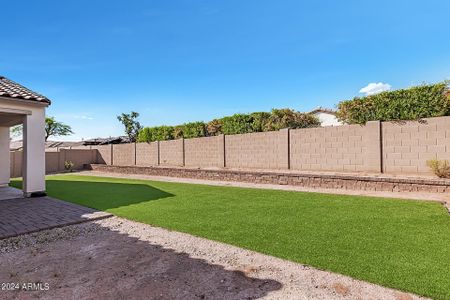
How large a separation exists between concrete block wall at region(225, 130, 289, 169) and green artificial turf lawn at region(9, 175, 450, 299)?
5.16 metres

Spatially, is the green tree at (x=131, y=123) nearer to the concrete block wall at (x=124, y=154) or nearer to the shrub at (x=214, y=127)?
the concrete block wall at (x=124, y=154)

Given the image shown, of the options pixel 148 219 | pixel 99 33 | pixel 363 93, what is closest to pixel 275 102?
pixel 363 93

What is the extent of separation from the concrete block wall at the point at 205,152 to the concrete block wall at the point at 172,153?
0.52 meters

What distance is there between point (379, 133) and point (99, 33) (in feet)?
45.9

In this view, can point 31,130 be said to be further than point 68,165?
No

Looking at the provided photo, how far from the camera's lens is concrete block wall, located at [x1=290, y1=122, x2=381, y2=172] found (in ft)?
36.9

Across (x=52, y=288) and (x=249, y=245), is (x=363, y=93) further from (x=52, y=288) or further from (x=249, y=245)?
(x=52, y=288)

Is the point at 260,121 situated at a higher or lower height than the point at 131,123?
lower

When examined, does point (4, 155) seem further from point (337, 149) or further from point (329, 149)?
point (337, 149)

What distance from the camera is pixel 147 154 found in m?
23.0

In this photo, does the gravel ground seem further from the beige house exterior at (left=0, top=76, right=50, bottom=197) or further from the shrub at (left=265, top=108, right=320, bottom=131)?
the shrub at (left=265, top=108, right=320, bottom=131)

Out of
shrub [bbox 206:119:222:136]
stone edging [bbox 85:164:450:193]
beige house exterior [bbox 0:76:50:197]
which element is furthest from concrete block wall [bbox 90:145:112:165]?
beige house exterior [bbox 0:76:50:197]

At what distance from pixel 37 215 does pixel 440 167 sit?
12447 millimetres

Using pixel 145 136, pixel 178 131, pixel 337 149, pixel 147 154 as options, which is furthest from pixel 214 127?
pixel 337 149
